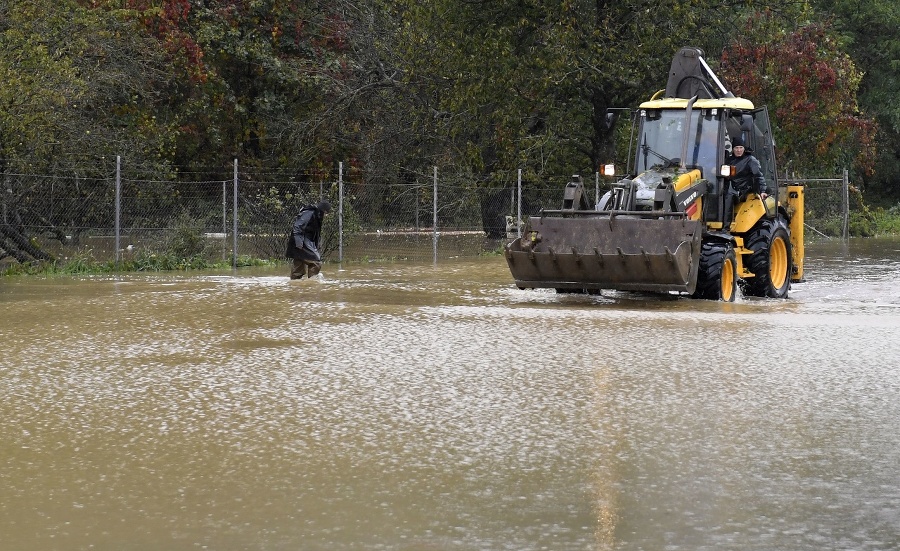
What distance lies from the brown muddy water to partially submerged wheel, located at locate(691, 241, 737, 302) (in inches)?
45.3

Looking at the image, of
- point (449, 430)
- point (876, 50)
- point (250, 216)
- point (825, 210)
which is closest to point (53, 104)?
point (250, 216)

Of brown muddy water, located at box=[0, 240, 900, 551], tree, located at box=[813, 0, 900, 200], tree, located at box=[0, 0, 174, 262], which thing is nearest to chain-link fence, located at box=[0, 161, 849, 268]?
tree, located at box=[0, 0, 174, 262]

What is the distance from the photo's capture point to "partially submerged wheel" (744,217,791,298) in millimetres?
18422

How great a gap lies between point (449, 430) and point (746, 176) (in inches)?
439

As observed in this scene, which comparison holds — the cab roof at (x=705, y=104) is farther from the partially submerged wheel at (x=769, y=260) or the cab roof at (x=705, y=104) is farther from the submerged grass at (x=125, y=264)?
the submerged grass at (x=125, y=264)

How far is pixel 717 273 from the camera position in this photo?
1694 centimetres

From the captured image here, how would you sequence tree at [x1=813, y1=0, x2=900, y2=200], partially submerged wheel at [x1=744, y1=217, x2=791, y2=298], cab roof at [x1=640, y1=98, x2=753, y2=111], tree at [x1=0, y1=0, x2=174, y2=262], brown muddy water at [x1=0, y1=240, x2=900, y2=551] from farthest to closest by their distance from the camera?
tree at [x1=813, y1=0, x2=900, y2=200] < tree at [x1=0, y1=0, x2=174, y2=262] < cab roof at [x1=640, y1=98, x2=753, y2=111] < partially submerged wheel at [x1=744, y1=217, x2=791, y2=298] < brown muddy water at [x1=0, y1=240, x2=900, y2=551]

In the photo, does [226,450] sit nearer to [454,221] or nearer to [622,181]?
[622,181]

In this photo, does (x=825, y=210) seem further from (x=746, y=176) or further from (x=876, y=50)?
(x=746, y=176)

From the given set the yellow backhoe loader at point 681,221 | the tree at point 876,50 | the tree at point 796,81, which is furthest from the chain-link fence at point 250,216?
the tree at point 876,50

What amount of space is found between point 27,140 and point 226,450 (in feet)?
56.7

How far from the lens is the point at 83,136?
84.1ft

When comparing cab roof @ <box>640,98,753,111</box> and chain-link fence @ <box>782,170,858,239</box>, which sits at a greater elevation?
cab roof @ <box>640,98,753,111</box>

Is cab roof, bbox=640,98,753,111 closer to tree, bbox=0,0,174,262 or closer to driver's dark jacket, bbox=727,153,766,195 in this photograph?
driver's dark jacket, bbox=727,153,766,195
